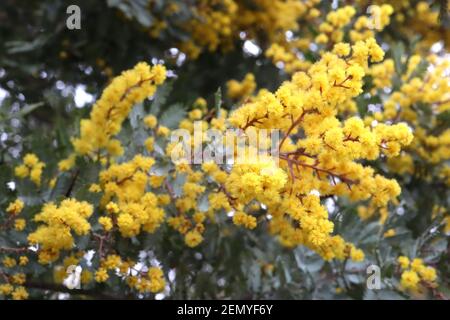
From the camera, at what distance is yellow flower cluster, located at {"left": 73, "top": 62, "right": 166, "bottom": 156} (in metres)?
2.77

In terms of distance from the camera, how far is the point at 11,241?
2.75 metres

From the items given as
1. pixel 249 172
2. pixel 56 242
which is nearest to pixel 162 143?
pixel 56 242

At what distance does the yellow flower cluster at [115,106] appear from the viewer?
2.77m

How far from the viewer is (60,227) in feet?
8.05

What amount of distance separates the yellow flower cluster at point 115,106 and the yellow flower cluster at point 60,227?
1.40 ft

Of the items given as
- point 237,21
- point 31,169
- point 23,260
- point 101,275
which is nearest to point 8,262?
point 23,260

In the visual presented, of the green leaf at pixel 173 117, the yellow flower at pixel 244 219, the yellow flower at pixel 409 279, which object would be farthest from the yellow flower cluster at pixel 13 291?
the yellow flower at pixel 409 279

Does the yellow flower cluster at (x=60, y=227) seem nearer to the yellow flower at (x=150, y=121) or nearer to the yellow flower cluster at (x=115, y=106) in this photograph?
the yellow flower cluster at (x=115, y=106)

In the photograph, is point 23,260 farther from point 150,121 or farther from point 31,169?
point 150,121

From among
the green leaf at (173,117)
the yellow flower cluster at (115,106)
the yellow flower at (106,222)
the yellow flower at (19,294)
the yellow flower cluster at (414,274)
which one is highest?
the green leaf at (173,117)

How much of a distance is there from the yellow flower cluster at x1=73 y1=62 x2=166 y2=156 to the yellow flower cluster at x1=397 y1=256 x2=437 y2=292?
4.24 ft

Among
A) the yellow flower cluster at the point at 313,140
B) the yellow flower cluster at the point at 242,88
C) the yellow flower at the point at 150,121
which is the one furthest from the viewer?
the yellow flower cluster at the point at 242,88

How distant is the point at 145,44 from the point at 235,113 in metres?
1.90
